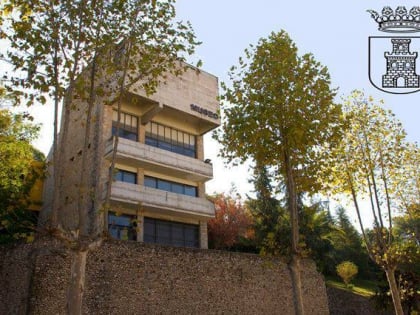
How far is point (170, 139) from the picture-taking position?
29.3 meters

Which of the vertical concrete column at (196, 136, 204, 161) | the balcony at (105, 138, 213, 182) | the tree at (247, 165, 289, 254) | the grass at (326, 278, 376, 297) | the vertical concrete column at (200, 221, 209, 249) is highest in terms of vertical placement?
the vertical concrete column at (196, 136, 204, 161)

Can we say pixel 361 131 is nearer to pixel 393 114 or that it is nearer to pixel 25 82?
pixel 393 114

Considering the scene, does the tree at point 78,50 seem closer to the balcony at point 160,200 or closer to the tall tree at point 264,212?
the balcony at point 160,200

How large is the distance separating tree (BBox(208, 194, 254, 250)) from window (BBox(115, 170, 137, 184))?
857cm

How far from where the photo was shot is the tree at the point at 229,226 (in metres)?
32.9

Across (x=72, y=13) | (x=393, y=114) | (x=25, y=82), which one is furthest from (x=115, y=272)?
(x=393, y=114)

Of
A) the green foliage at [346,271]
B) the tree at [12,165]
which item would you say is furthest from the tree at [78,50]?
the green foliage at [346,271]

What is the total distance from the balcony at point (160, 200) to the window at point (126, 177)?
1317mm

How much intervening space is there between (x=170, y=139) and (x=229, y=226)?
9252 millimetres

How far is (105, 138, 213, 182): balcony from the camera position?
25.1m

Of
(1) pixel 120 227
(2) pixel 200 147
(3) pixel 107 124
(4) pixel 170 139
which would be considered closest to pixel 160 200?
(1) pixel 120 227

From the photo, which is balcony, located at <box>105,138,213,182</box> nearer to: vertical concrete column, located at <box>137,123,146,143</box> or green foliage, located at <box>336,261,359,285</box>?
vertical concrete column, located at <box>137,123,146,143</box>

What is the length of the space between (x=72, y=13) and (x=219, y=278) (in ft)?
42.3

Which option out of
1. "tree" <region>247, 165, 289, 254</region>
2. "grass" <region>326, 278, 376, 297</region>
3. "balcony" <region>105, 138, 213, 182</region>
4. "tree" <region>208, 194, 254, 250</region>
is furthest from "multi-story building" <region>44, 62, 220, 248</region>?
"grass" <region>326, 278, 376, 297</region>
